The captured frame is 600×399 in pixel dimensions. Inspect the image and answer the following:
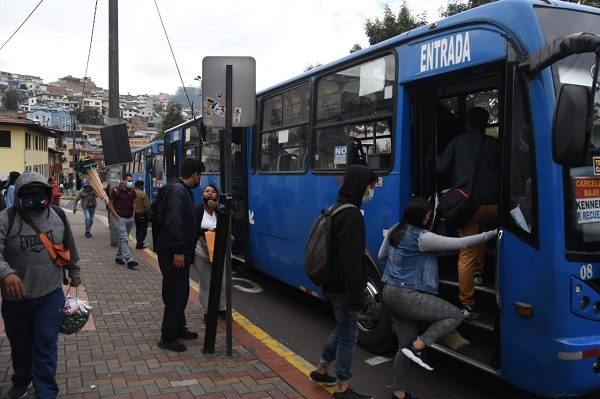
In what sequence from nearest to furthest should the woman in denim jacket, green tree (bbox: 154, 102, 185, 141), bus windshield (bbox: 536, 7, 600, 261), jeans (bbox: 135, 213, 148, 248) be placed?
bus windshield (bbox: 536, 7, 600, 261), the woman in denim jacket, jeans (bbox: 135, 213, 148, 248), green tree (bbox: 154, 102, 185, 141)

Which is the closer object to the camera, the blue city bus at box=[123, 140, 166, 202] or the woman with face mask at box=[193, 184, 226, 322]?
the woman with face mask at box=[193, 184, 226, 322]

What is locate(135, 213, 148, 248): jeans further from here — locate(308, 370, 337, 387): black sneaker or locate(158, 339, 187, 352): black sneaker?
locate(308, 370, 337, 387): black sneaker

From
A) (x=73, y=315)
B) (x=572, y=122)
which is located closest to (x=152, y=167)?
(x=73, y=315)

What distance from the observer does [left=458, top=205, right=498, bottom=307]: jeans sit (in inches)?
162

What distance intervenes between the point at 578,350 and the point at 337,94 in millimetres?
3537

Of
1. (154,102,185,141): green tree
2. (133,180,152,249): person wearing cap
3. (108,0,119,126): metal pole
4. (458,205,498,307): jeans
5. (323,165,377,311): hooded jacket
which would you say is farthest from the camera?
(154,102,185,141): green tree

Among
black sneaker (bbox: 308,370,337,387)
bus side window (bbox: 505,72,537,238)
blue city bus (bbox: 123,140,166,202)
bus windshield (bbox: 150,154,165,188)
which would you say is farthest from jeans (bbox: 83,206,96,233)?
bus side window (bbox: 505,72,537,238)

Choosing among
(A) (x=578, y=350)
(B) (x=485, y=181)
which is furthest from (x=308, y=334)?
(A) (x=578, y=350)

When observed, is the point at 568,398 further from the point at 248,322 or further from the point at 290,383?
the point at 248,322

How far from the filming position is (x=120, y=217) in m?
9.98

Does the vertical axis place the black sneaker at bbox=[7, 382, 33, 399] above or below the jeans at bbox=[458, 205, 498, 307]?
below

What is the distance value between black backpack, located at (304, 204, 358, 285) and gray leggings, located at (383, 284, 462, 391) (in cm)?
59

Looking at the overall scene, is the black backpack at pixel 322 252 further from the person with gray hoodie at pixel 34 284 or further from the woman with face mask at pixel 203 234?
the woman with face mask at pixel 203 234

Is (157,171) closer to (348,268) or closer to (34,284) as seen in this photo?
(34,284)
